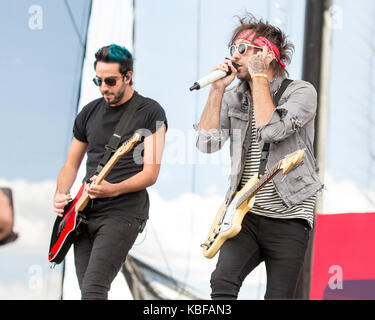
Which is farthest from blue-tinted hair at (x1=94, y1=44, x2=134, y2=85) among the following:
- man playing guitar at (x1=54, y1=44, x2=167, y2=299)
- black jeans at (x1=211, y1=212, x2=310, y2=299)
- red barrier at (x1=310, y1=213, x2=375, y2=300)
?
red barrier at (x1=310, y1=213, x2=375, y2=300)

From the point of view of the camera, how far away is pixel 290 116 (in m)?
2.26

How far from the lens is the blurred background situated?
3.33 m

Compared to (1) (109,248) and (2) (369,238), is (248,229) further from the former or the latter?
(2) (369,238)

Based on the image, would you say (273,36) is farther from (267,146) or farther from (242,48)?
(267,146)

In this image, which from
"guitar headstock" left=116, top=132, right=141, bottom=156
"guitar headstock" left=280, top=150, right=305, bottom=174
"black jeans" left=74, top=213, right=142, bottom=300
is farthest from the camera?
"guitar headstock" left=116, top=132, right=141, bottom=156

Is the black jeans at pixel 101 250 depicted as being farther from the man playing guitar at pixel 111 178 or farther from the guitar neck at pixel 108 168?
the guitar neck at pixel 108 168

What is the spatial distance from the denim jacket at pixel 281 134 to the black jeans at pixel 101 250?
397 millimetres

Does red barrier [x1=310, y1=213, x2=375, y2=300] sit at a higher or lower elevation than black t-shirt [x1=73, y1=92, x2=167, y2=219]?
lower

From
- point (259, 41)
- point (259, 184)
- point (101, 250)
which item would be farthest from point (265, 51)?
point (101, 250)

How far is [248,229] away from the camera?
2340mm

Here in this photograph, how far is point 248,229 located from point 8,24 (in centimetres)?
177

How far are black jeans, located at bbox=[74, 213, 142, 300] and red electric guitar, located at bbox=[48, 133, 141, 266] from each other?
0.04 metres

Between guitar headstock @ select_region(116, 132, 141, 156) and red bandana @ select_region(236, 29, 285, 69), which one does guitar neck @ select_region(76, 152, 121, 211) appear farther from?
red bandana @ select_region(236, 29, 285, 69)

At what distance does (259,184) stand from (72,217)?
2.51 feet
